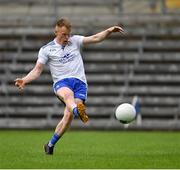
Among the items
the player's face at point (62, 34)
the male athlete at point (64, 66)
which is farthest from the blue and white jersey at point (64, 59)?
the player's face at point (62, 34)

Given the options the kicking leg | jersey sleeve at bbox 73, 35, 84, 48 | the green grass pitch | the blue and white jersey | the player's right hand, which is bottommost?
the green grass pitch

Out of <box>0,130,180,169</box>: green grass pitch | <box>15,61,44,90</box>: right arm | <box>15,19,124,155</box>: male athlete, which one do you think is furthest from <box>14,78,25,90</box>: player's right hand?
<box>0,130,180,169</box>: green grass pitch

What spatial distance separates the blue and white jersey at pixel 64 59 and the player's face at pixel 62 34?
0.10m

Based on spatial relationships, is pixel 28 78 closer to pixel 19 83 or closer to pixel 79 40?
pixel 19 83

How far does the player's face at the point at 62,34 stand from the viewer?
1403 centimetres

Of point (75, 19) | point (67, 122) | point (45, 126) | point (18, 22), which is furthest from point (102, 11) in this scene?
point (67, 122)

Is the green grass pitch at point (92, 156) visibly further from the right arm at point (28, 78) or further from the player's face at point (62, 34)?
the player's face at point (62, 34)

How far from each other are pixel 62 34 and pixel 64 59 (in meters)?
0.44

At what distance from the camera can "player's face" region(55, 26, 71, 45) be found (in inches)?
552

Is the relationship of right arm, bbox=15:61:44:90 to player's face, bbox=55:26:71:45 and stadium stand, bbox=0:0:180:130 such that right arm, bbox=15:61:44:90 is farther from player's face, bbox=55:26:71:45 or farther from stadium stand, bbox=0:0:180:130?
stadium stand, bbox=0:0:180:130

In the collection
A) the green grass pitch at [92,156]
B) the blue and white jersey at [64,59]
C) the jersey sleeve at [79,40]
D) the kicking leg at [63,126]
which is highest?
the jersey sleeve at [79,40]

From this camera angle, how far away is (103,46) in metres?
28.0

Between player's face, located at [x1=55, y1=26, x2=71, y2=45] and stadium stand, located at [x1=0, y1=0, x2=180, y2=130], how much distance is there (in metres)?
11.9

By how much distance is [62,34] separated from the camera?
14102 mm
